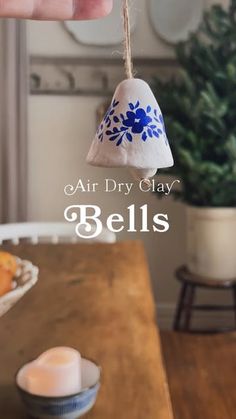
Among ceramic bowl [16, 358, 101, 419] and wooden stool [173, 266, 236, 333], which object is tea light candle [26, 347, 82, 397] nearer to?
ceramic bowl [16, 358, 101, 419]

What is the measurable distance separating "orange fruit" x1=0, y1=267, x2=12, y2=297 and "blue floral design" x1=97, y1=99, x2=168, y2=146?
0.45 m

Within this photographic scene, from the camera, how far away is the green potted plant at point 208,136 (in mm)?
2262

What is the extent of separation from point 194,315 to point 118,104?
2.22 m

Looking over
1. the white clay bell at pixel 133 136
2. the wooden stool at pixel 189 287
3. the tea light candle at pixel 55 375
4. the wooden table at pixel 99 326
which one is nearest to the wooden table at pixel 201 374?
the wooden table at pixel 99 326

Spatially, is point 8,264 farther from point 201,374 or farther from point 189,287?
point 189,287

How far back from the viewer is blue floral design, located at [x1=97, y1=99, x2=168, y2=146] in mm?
760

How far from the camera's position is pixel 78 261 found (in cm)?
176

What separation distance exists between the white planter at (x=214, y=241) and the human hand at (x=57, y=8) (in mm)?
1638

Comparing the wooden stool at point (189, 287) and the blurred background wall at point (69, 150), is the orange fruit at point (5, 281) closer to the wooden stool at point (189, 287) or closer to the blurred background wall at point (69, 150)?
the wooden stool at point (189, 287)

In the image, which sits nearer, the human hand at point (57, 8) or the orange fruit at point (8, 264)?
the human hand at point (57, 8)

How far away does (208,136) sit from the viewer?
2336 millimetres

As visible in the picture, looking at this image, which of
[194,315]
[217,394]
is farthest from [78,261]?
[194,315]

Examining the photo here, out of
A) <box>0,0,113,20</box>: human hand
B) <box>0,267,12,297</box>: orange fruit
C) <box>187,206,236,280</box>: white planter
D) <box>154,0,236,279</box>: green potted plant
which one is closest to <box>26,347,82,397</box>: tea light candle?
<box>0,267,12,297</box>: orange fruit

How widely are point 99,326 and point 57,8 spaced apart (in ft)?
2.29
